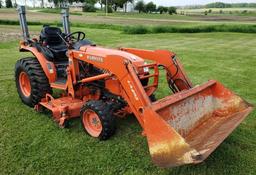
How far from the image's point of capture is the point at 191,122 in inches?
177

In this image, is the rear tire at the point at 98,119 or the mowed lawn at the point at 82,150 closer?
the mowed lawn at the point at 82,150

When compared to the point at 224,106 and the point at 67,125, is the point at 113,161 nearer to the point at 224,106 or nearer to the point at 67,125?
the point at 67,125

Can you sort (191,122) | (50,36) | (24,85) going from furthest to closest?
(24,85) < (50,36) < (191,122)

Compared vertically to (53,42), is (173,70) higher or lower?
lower

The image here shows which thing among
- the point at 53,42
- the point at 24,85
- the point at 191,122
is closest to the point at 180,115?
the point at 191,122

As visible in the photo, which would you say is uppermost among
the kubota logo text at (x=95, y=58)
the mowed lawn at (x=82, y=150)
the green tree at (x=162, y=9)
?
the kubota logo text at (x=95, y=58)

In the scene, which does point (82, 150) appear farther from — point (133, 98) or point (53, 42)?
point (53, 42)

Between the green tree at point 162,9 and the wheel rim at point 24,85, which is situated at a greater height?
the wheel rim at point 24,85

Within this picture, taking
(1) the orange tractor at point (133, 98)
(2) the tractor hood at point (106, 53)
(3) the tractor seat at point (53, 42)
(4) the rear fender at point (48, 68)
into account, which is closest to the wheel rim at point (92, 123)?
(1) the orange tractor at point (133, 98)

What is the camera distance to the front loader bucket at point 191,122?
3.45 meters

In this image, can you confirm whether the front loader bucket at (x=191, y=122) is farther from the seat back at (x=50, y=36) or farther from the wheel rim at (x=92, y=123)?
the seat back at (x=50, y=36)

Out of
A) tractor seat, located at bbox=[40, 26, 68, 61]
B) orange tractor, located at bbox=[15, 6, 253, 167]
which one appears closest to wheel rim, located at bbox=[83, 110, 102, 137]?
orange tractor, located at bbox=[15, 6, 253, 167]

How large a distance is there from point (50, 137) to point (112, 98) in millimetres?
1090

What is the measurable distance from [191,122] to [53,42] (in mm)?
3132
